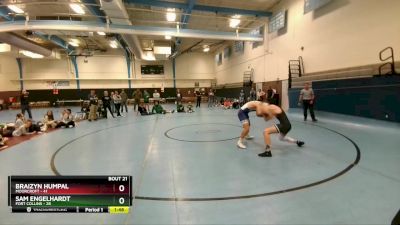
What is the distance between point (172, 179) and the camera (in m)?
3.56

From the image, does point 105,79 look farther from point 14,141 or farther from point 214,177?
point 214,177

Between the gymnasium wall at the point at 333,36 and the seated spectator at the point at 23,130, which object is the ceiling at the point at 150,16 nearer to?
the gymnasium wall at the point at 333,36

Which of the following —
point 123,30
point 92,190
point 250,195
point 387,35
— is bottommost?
point 250,195

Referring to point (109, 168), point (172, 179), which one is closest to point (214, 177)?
point (172, 179)

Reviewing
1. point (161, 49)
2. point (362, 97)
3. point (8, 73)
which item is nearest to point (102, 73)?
point (8, 73)

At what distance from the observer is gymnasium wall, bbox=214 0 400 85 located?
283 inches

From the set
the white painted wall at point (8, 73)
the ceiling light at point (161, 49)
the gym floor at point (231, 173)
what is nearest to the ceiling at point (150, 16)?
the ceiling light at point (161, 49)

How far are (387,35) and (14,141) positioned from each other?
12.3 meters

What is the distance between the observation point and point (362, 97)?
788 centimetres

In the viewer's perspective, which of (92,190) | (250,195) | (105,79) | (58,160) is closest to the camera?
(92,190)

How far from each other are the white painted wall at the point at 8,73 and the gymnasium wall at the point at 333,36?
24.2 m
